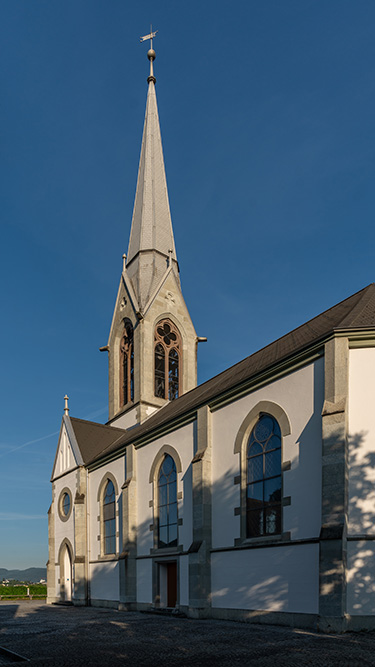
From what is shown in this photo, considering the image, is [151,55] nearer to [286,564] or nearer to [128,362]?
[128,362]

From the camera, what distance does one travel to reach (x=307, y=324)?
20703 mm

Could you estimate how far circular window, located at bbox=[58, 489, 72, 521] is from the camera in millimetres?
31194

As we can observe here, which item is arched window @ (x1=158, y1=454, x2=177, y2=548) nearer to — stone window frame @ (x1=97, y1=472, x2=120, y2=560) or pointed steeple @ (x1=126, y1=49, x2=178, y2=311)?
stone window frame @ (x1=97, y1=472, x2=120, y2=560)

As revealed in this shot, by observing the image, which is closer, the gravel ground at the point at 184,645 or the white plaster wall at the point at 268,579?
the gravel ground at the point at 184,645

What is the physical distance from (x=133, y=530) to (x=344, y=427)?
45.3 ft

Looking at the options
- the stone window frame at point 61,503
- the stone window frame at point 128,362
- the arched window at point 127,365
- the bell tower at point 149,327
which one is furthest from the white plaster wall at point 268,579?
the arched window at point 127,365

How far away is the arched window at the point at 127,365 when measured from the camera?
36.2 meters

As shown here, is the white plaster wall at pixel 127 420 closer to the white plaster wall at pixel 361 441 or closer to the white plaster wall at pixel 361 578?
the white plaster wall at pixel 361 441

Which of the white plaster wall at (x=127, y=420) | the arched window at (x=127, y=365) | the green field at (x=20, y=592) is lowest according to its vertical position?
the green field at (x=20, y=592)

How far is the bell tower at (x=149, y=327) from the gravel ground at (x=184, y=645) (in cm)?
1838

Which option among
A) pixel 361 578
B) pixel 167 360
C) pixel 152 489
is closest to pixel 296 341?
pixel 361 578

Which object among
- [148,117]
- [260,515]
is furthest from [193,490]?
[148,117]

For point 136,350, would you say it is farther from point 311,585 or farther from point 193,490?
point 311,585

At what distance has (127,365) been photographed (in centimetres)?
3691
